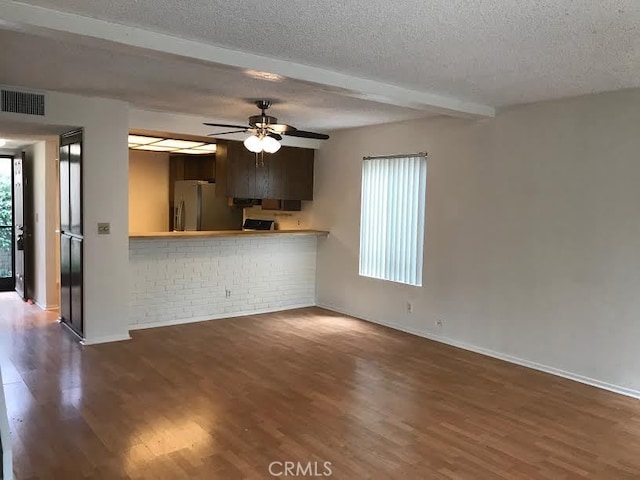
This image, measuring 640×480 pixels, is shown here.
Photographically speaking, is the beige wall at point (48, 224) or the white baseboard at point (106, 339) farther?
the beige wall at point (48, 224)

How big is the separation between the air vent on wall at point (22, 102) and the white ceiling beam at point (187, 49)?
2115 millimetres

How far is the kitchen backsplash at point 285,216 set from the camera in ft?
23.9

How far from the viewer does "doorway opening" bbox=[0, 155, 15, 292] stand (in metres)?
7.80

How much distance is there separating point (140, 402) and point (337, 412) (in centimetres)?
139

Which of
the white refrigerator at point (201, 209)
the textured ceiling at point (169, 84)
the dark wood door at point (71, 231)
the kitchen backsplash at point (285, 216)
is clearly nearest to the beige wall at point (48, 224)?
the dark wood door at point (71, 231)

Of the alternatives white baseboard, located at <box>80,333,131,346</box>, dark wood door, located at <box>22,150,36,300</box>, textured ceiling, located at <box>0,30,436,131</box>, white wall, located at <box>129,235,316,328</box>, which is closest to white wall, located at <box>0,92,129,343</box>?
white baseboard, located at <box>80,333,131,346</box>

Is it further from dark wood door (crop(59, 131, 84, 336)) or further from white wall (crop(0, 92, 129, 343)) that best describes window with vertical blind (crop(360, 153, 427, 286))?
dark wood door (crop(59, 131, 84, 336))

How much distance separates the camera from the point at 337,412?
359 centimetres

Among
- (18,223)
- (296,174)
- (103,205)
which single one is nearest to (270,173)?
(296,174)

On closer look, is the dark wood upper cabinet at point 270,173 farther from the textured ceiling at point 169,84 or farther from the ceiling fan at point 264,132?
the ceiling fan at point 264,132

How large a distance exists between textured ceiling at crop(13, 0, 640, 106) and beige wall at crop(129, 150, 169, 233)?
5.37m

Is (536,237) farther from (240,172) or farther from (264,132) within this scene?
(240,172)

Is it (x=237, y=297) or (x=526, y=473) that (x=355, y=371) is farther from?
(x=237, y=297)

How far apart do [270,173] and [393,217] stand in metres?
1.74
